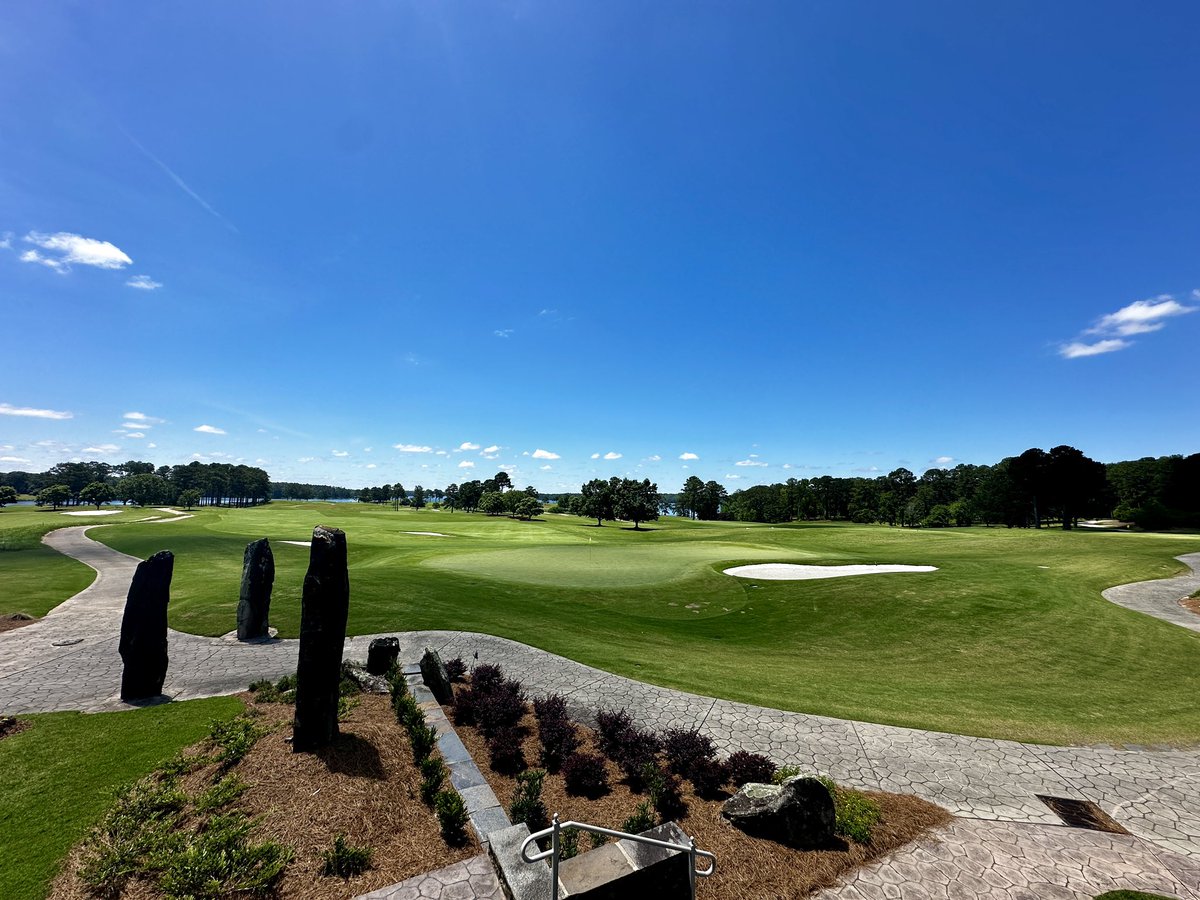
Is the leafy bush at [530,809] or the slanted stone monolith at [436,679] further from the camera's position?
the slanted stone monolith at [436,679]

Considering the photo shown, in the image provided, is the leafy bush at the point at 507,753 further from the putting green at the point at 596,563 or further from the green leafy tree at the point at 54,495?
the green leafy tree at the point at 54,495

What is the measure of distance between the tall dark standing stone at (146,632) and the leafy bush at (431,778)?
389 inches

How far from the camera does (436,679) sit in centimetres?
1327

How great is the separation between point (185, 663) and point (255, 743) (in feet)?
30.9

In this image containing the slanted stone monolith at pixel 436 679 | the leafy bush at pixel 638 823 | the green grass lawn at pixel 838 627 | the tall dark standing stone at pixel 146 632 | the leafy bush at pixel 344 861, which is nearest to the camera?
the leafy bush at pixel 344 861

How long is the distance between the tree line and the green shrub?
509ft

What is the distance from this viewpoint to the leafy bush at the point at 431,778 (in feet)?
28.1

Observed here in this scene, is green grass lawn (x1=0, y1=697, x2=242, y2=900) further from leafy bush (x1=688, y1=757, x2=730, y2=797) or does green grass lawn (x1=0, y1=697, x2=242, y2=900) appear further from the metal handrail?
leafy bush (x1=688, y1=757, x2=730, y2=797)

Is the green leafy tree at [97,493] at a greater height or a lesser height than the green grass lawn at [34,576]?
greater

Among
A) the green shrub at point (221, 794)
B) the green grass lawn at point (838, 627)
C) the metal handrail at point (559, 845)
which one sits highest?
the metal handrail at point (559, 845)

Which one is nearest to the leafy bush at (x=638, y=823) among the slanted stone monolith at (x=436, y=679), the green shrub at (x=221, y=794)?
the green shrub at (x=221, y=794)

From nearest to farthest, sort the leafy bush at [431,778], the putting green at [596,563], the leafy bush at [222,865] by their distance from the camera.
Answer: the leafy bush at [222,865] < the leafy bush at [431,778] < the putting green at [596,563]

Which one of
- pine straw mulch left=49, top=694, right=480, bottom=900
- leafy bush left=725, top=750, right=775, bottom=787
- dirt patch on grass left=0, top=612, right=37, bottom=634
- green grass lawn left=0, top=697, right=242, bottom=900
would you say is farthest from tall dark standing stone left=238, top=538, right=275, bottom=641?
leafy bush left=725, top=750, right=775, bottom=787

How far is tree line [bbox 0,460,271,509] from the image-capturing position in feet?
388
